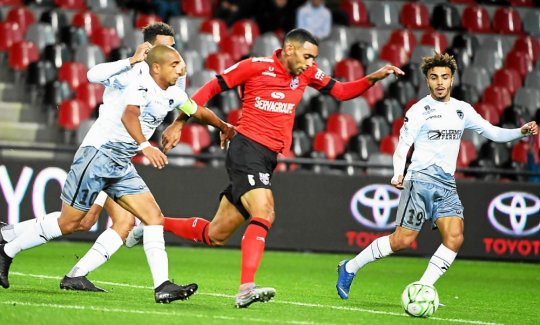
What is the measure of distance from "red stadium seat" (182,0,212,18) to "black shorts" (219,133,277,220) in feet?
38.5

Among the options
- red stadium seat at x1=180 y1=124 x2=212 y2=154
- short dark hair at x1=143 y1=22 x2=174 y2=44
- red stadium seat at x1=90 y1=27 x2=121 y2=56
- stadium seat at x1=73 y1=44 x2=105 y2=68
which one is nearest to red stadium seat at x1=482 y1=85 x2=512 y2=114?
red stadium seat at x1=180 y1=124 x2=212 y2=154

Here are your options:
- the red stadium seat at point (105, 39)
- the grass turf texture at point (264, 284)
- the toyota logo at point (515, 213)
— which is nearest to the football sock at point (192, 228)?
the grass turf texture at point (264, 284)

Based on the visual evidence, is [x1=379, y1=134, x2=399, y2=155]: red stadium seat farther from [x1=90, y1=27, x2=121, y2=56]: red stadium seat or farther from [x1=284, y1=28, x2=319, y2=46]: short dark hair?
[x1=284, y1=28, x2=319, y2=46]: short dark hair

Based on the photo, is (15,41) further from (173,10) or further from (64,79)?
(173,10)

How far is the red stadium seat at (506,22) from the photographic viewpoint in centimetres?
2159

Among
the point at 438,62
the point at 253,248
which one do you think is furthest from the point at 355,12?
the point at 253,248

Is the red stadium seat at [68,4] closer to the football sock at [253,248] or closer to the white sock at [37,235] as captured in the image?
the white sock at [37,235]

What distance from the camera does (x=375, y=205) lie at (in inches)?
624

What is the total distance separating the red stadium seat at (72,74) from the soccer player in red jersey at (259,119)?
9216mm

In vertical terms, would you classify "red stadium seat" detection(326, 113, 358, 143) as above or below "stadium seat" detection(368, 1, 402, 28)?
below

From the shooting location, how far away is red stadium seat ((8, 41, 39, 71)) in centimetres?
1856

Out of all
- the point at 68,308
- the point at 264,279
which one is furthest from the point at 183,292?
the point at 264,279

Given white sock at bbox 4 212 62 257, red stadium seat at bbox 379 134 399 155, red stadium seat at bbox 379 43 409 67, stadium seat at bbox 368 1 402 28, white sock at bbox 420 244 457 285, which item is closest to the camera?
white sock at bbox 4 212 62 257

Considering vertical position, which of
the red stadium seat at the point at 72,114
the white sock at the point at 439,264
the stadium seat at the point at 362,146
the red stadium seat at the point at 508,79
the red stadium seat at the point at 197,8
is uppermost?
the red stadium seat at the point at 197,8
